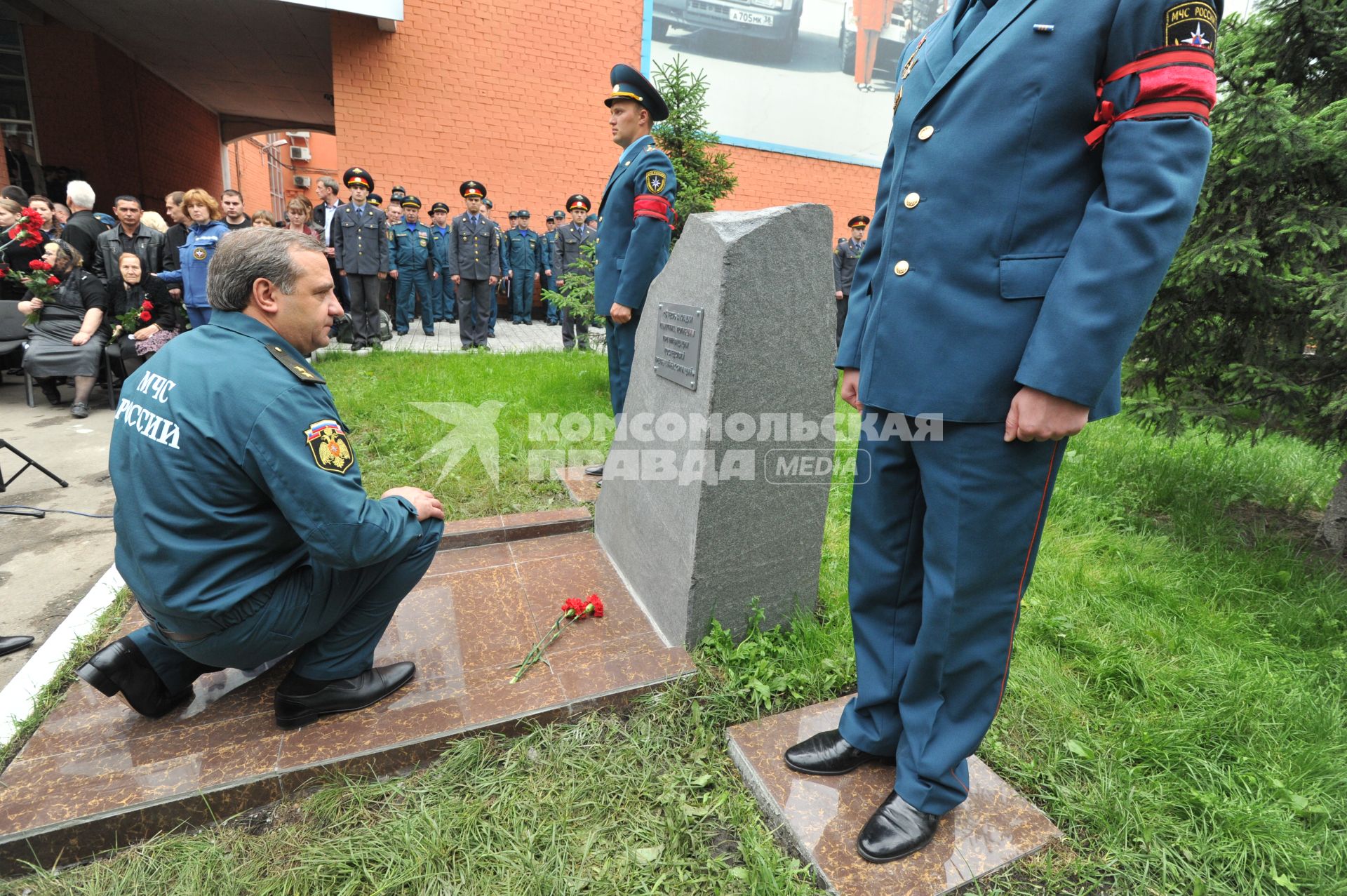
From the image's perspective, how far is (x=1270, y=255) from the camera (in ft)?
10.7

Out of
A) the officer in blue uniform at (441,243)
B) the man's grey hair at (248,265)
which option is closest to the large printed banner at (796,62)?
the officer in blue uniform at (441,243)

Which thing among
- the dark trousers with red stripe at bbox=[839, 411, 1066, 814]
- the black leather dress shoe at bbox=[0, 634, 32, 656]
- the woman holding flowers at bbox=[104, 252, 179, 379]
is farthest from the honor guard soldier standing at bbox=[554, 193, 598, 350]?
the dark trousers with red stripe at bbox=[839, 411, 1066, 814]

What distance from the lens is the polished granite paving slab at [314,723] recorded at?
1627 millimetres

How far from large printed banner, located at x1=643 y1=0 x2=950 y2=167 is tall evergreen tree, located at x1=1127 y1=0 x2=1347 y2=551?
9864mm

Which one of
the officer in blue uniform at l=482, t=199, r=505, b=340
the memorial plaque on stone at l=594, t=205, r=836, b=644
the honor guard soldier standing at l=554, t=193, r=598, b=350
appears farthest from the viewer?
the honor guard soldier standing at l=554, t=193, r=598, b=350

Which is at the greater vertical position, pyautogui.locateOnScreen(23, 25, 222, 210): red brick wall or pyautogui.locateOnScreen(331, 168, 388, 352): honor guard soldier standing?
pyautogui.locateOnScreen(23, 25, 222, 210): red brick wall

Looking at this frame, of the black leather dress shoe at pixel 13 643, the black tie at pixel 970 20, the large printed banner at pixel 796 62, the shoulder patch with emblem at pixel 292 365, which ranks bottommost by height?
the black leather dress shoe at pixel 13 643

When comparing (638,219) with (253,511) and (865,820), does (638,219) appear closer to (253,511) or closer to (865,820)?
(253,511)

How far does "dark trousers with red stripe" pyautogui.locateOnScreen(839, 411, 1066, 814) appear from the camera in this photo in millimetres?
1435

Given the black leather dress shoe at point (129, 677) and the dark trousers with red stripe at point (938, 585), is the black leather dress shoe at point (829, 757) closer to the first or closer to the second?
the dark trousers with red stripe at point (938, 585)

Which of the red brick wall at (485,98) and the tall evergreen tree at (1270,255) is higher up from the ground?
the red brick wall at (485,98)

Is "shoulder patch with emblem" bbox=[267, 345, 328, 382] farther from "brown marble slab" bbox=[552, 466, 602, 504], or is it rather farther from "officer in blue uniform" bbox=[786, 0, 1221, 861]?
"brown marble slab" bbox=[552, 466, 602, 504]

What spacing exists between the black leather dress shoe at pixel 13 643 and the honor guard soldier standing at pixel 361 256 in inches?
254

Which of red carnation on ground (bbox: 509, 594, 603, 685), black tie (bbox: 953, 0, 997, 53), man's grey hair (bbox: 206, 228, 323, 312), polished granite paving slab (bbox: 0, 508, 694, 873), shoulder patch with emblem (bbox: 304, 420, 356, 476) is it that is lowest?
polished granite paving slab (bbox: 0, 508, 694, 873)
